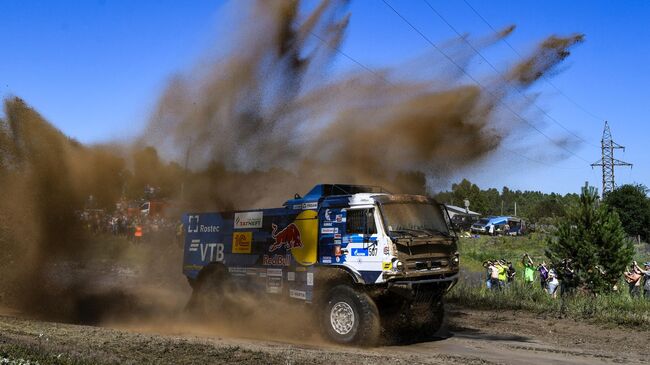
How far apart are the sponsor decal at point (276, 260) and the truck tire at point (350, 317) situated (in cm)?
157

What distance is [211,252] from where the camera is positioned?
15617mm

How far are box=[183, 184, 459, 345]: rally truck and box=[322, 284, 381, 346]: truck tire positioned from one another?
2cm

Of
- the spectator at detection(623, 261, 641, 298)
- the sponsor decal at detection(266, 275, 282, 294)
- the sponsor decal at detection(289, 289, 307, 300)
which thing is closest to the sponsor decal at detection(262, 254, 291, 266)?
the sponsor decal at detection(266, 275, 282, 294)

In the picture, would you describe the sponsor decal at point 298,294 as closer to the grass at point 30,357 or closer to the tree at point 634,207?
the grass at point 30,357

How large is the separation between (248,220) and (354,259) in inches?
150

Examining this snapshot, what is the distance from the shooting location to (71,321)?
15266mm

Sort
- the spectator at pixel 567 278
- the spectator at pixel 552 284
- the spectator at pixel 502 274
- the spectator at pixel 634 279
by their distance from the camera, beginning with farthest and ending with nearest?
the spectator at pixel 502 274 → the spectator at pixel 552 284 → the spectator at pixel 567 278 → the spectator at pixel 634 279

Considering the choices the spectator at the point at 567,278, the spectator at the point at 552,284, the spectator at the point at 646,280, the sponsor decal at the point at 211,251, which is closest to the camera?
the sponsor decal at the point at 211,251

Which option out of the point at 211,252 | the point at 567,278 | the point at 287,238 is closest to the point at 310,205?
the point at 287,238

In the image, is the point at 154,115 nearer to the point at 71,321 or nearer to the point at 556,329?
the point at 71,321

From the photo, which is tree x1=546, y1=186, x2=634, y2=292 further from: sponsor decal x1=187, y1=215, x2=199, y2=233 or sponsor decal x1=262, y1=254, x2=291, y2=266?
sponsor decal x1=187, y1=215, x2=199, y2=233

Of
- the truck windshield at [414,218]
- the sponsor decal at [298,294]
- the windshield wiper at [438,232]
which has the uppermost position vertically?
the truck windshield at [414,218]

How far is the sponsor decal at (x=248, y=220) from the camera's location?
14.5 metres

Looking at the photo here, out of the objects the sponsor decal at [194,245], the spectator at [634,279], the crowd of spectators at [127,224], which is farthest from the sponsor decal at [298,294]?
the spectator at [634,279]
